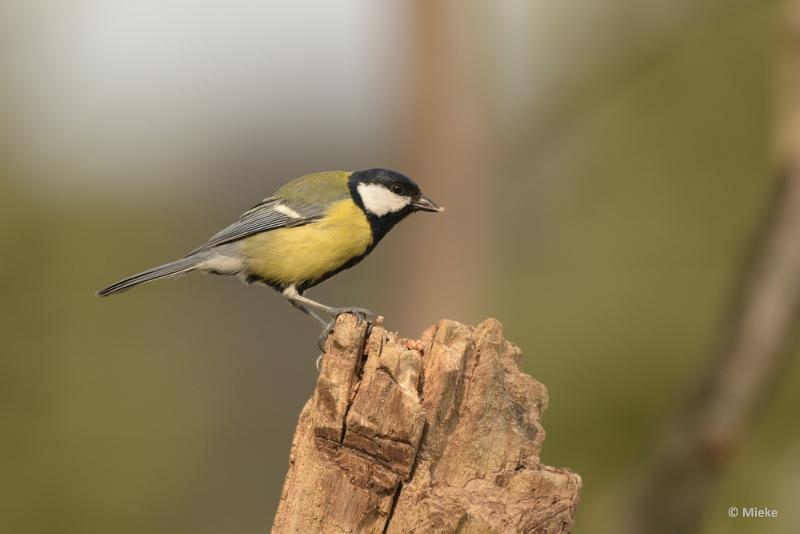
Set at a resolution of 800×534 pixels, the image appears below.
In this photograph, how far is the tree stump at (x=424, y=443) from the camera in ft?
7.71

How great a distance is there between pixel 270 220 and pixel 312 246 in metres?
0.25

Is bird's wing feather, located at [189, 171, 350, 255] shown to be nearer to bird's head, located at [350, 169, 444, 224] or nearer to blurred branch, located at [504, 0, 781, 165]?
bird's head, located at [350, 169, 444, 224]

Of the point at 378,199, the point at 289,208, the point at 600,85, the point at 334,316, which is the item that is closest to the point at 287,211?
the point at 289,208

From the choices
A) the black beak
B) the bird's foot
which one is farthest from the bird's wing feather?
the bird's foot

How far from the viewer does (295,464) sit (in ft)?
8.18

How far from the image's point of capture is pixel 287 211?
159 inches

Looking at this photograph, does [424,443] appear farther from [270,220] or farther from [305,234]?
[270,220]

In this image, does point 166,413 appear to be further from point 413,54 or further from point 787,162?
point 787,162

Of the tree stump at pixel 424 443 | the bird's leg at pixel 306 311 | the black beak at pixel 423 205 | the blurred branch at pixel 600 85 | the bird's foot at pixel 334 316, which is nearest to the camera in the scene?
the tree stump at pixel 424 443

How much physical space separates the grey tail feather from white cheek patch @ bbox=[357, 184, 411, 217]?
2.51ft

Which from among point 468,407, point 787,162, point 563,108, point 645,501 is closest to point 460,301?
point 563,108

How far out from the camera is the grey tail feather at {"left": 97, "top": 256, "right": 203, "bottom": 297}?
12.3 feet

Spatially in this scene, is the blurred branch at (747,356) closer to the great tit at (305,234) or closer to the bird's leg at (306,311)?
the great tit at (305,234)

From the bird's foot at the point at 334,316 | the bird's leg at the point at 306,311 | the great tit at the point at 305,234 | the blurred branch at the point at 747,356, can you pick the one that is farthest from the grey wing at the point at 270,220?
the blurred branch at the point at 747,356
